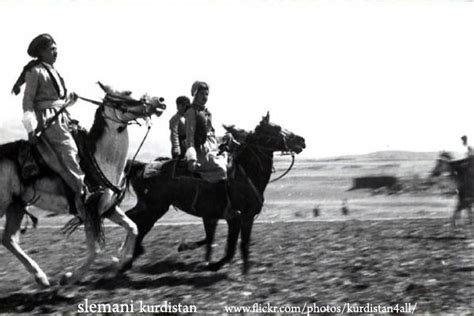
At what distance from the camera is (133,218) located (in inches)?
399

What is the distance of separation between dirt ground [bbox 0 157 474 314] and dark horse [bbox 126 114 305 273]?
0.57 metres

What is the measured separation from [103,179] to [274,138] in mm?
2564

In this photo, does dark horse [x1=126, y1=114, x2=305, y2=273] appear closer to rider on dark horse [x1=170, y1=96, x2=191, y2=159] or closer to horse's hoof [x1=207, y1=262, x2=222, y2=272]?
horse's hoof [x1=207, y1=262, x2=222, y2=272]

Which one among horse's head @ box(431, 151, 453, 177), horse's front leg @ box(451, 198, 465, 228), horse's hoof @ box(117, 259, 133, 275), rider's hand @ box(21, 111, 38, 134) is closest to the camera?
rider's hand @ box(21, 111, 38, 134)

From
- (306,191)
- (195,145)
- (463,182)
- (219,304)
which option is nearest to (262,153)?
(195,145)

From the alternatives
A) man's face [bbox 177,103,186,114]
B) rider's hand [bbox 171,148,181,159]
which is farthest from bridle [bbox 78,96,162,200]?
man's face [bbox 177,103,186,114]

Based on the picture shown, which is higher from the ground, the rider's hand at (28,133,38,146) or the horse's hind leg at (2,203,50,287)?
the rider's hand at (28,133,38,146)

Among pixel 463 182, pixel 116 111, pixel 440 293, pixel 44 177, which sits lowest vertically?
pixel 440 293

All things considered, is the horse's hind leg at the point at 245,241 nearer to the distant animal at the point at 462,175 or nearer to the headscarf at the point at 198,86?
the headscarf at the point at 198,86

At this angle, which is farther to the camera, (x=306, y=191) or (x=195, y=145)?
(x=306, y=191)

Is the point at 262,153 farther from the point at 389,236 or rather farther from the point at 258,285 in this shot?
the point at 389,236

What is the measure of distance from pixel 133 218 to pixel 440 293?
412cm

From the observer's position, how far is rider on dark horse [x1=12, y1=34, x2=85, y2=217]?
859cm

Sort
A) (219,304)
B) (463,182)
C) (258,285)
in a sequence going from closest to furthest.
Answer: (219,304), (258,285), (463,182)
